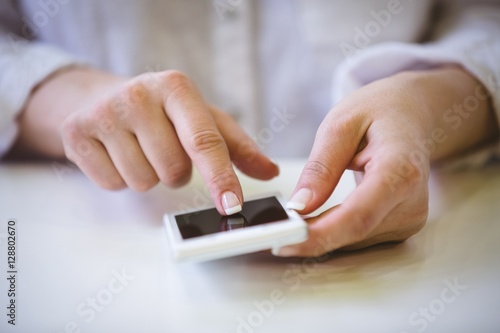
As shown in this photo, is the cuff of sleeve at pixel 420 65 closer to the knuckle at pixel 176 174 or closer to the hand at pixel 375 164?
the hand at pixel 375 164

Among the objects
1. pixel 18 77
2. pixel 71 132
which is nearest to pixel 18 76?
pixel 18 77

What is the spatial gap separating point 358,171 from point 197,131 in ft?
0.60

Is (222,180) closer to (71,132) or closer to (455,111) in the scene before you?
(71,132)

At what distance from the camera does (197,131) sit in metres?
0.48

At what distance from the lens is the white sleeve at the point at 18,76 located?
2.30 ft

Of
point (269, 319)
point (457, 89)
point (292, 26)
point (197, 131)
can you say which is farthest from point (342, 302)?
point (292, 26)

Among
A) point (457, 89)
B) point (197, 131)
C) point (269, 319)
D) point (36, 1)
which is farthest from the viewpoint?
point (36, 1)

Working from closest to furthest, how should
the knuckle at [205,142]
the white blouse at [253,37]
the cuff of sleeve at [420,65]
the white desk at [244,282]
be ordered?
1. the white desk at [244,282]
2. the knuckle at [205,142]
3. the cuff of sleeve at [420,65]
4. the white blouse at [253,37]

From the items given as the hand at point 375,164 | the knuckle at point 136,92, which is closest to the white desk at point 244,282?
the hand at point 375,164

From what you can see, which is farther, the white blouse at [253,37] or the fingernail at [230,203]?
the white blouse at [253,37]

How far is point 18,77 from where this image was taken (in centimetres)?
71

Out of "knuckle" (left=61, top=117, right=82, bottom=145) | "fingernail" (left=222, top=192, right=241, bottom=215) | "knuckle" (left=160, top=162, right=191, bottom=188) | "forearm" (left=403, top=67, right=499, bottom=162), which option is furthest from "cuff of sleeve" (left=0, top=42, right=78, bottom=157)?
"forearm" (left=403, top=67, right=499, bottom=162)

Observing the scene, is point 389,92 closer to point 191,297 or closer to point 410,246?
point 410,246

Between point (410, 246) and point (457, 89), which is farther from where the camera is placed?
point (457, 89)
